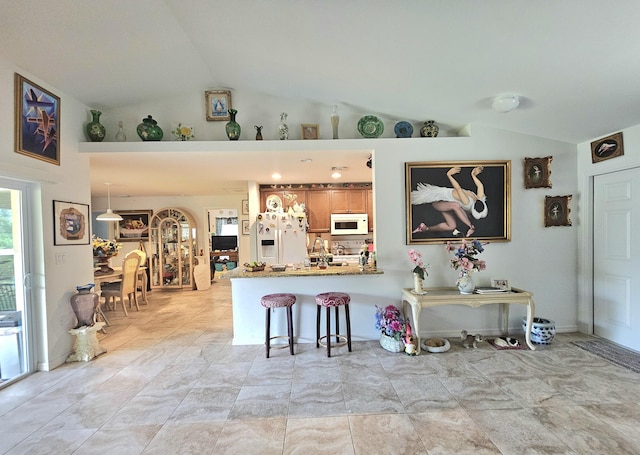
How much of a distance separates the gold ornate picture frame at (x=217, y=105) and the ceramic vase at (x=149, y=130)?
0.61 m

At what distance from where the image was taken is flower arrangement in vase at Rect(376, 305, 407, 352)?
126 inches

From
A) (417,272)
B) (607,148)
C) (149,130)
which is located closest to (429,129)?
(417,272)

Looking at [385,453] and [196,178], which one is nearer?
[385,453]

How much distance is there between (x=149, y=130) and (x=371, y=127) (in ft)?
8.60

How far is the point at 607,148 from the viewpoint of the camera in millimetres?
3238

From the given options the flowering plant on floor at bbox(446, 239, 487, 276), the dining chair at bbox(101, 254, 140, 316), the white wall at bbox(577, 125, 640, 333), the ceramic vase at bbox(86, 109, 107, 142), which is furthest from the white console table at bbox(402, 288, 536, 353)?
the dining chair at bbox(101, 254, 140, 316)

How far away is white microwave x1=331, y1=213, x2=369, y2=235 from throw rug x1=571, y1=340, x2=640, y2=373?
331cm

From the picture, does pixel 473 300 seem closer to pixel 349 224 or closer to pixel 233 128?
pixel 349 224

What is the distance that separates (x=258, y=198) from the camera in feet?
18.3

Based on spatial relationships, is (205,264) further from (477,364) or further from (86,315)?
(477,364)

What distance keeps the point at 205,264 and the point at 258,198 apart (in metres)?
2.47

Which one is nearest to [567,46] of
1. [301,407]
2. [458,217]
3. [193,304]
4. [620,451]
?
[458,217]

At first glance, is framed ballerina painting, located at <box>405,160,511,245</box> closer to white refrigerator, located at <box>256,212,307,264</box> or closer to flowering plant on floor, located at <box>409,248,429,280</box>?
flowering plant on floor, located at <box>409,248,429,280</box>

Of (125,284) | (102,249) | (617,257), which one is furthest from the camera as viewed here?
(102,249)
